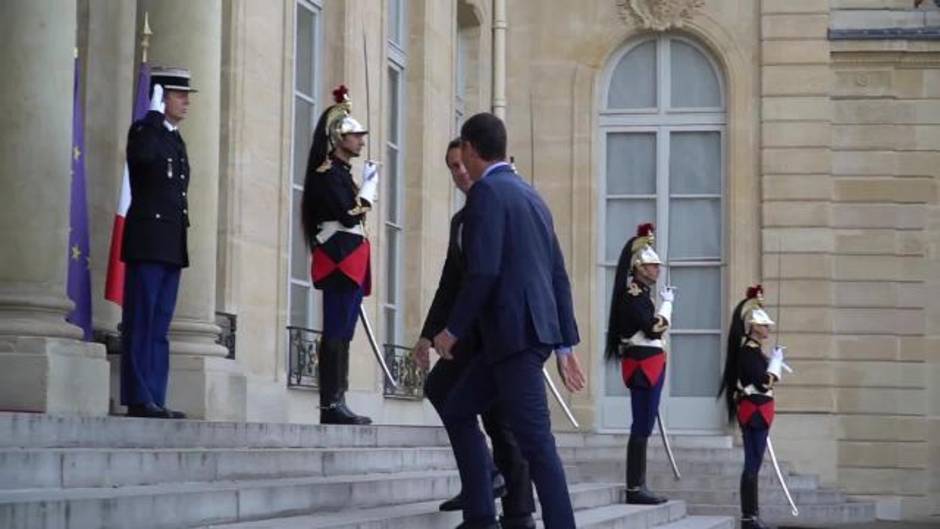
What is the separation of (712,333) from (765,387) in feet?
21.8

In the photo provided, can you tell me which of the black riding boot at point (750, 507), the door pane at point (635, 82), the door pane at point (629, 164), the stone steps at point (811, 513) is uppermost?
the door pane at point (635, 82)

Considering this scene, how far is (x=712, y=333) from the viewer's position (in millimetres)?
23172

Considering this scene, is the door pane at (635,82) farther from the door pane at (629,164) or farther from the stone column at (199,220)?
the stone column at (199,220)

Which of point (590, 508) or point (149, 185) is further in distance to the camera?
point (590, 508)

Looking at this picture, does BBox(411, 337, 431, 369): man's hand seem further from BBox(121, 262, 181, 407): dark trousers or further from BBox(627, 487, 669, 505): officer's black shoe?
BBox(627, 487, 669, 505): officer's black shoe

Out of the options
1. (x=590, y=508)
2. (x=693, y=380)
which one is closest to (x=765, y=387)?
(x=590, y=508)

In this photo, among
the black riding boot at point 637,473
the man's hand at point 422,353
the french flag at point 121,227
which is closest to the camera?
the man's hand at point 422,353

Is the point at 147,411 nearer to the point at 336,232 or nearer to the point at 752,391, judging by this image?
the point at 336,232

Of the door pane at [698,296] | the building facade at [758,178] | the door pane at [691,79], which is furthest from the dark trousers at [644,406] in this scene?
the door pane at [691,79]

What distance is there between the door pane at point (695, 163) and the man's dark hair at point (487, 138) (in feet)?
48.3

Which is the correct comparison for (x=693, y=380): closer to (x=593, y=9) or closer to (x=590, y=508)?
(x=593, y=9)

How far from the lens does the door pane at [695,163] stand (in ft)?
76.4

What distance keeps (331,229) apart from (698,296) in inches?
485

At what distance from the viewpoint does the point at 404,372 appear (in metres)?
19.2
